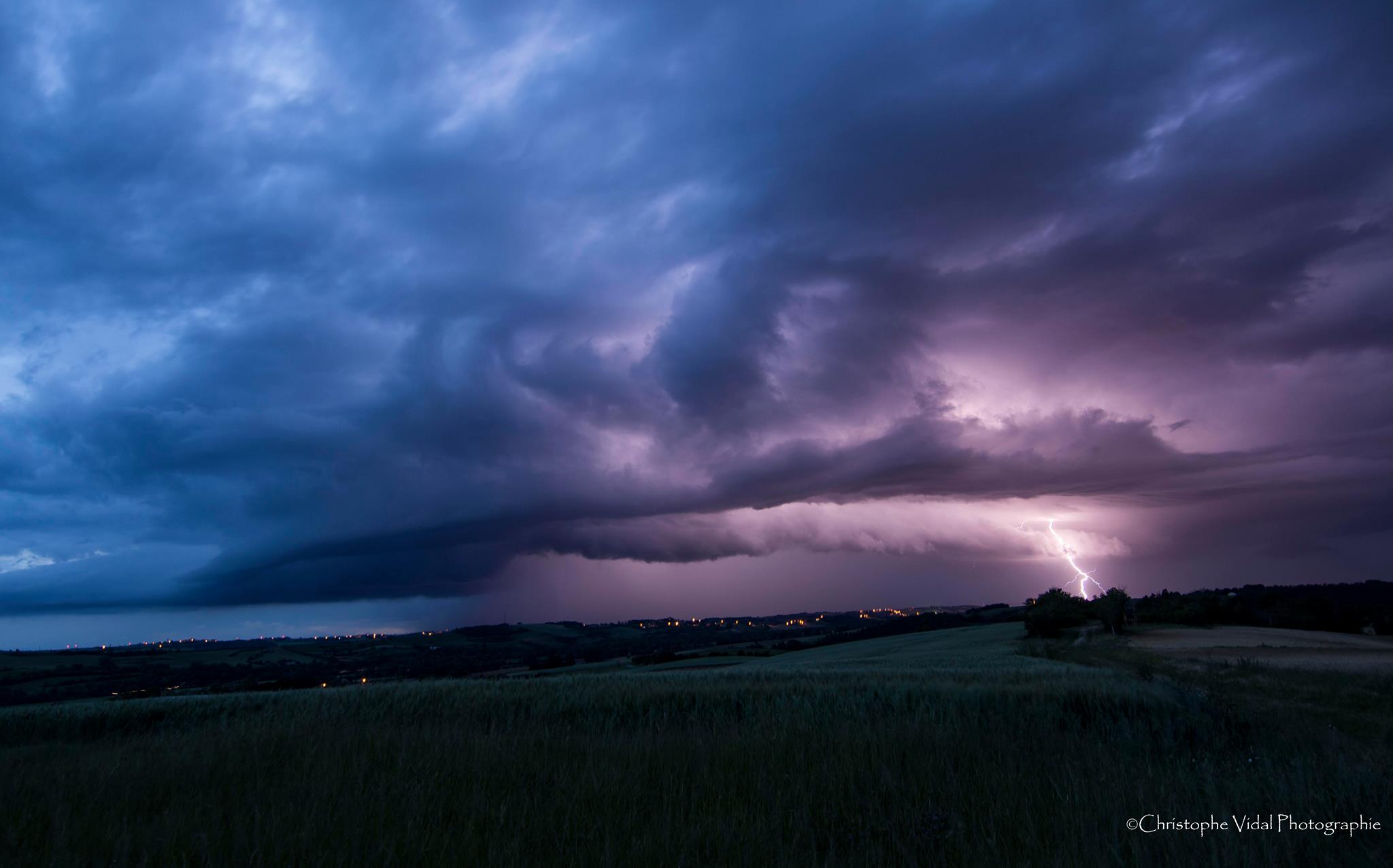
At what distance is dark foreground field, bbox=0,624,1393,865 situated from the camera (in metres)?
4.33

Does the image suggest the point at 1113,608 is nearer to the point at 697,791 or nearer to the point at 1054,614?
the point at 1054,614

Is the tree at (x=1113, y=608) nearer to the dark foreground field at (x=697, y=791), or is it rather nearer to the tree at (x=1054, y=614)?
the tree at (x=1054, y=614)

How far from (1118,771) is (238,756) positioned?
8.47 metres

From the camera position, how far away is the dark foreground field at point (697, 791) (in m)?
4.33

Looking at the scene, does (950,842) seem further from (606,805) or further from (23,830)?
(23,830)

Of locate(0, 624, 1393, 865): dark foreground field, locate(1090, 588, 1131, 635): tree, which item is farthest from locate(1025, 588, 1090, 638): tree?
locate(0, 624, 1393, 865): dark foreground field

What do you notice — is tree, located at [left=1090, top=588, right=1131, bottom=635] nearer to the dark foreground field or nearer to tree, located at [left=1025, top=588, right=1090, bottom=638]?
tree, located at [left=1025, top=588, right=1090, bottom=638]

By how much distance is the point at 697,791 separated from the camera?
559cm

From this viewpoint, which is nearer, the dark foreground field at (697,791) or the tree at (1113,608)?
the dark foreground field at (697,791)

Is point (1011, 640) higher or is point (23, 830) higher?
point (23, 830)

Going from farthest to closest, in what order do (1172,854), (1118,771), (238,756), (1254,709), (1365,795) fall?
1. (1254,709)
2. (238,756)
3. (1118,771)
4. (1365,795)
5. (1172,854)

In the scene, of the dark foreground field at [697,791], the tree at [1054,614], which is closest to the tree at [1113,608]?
the tree at [1054,614]

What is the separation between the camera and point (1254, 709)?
44.5 ft

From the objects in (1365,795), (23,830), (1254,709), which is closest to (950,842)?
(1365,795)
